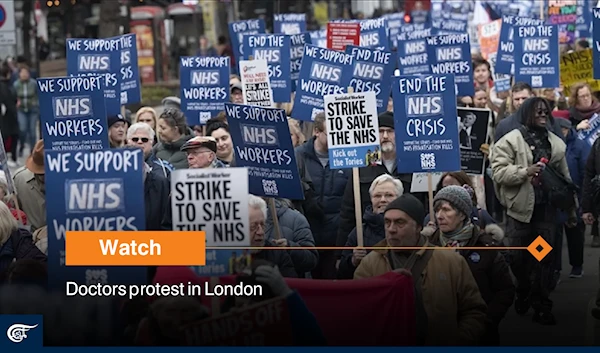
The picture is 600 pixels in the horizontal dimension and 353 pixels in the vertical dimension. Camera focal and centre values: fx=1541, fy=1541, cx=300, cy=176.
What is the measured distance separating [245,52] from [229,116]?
364 inches

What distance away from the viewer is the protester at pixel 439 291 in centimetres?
631

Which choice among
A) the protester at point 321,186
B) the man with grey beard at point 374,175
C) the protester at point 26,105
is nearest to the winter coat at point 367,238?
the man with grey beard at point 374,175

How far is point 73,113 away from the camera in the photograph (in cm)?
1107

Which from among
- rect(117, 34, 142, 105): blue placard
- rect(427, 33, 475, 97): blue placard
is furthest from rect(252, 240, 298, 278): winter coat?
rect(427, 33, 475, 97): blue placard

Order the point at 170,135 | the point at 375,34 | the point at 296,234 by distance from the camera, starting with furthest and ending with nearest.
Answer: the point at 375,34 < the point at 170,135 < the point at 296,234

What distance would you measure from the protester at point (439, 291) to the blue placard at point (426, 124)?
476cm

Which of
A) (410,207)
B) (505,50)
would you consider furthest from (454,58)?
(410,207)

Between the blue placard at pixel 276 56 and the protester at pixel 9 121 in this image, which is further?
the protester at pixel 9 121

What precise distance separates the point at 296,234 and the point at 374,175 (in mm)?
2662

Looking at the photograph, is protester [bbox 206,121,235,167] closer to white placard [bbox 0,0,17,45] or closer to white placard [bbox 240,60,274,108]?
white placard [bbox 240,60,274,108]

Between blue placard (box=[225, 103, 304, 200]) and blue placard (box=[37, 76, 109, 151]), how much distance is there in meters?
1.51

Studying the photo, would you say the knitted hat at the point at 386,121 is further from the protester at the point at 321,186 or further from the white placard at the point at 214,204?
the white placard at the point at 214,204

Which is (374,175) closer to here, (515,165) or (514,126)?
(515,165)

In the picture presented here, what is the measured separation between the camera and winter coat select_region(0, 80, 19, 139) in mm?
29453
